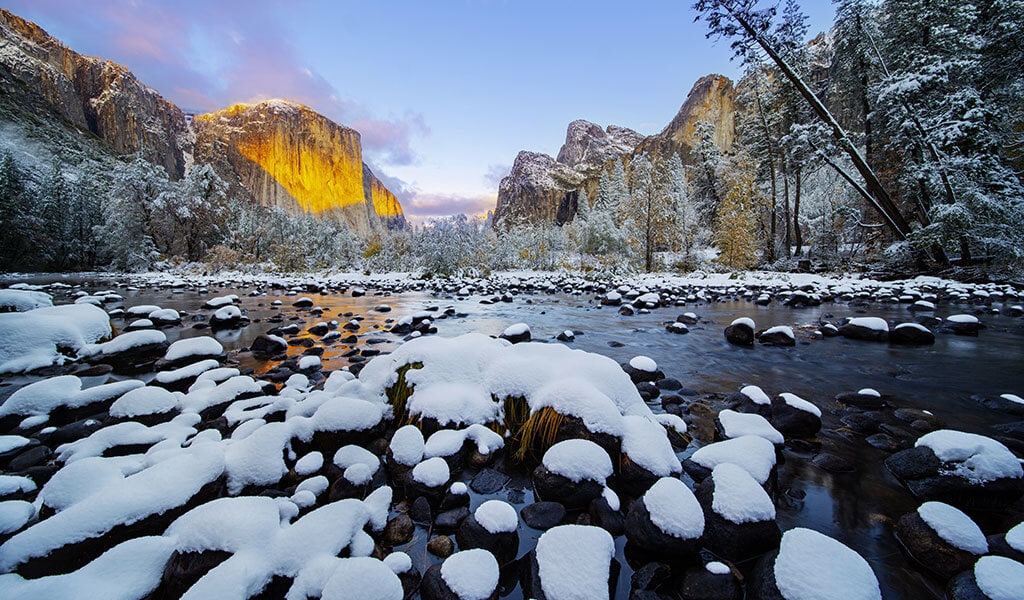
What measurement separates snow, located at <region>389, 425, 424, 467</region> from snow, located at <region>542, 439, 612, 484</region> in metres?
0.97

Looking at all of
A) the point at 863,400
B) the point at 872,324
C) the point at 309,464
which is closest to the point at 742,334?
the point at 872,324

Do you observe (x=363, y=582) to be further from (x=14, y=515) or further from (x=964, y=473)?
(x=964, y=473)

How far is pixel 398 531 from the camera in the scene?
7.30ft

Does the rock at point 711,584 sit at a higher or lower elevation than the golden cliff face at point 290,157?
lower

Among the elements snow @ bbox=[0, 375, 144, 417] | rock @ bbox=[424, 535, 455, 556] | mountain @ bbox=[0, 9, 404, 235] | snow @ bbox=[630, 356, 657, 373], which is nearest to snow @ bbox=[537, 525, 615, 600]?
rock @ bbox=[424, 535, 455, 556]

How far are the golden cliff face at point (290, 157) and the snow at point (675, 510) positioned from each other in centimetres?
13458

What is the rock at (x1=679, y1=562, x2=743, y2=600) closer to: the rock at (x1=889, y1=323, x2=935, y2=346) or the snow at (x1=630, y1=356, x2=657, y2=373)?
the snow at (x1=630, y1=356, x2=657, y2=373)

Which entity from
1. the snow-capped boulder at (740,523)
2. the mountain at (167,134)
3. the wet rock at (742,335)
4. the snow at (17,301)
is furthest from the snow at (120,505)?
the mountain at (167,134)

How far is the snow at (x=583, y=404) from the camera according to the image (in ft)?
9.18

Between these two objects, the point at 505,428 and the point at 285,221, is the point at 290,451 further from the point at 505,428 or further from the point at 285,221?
the point at 285,221

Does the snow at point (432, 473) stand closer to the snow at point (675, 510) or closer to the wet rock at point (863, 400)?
Result: the snow at point (675, 510)

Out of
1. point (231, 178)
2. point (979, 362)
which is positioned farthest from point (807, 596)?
point (231, 178)

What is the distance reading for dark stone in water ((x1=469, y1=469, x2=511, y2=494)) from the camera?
2.68m

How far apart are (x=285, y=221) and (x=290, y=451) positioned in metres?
56.4
